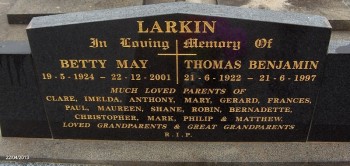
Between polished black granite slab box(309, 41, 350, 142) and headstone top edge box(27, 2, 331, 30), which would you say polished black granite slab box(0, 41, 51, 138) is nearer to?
headstone top edge box(27, 2, 331, 30)

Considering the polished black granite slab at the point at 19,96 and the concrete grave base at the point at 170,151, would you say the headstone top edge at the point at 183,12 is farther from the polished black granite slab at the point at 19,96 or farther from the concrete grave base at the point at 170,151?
the concrete grave base at the point at 170,151

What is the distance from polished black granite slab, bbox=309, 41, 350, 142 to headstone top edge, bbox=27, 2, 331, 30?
377 millimetres

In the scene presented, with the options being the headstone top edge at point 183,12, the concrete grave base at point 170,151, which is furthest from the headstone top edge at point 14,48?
the concrete grave base at point 170,151

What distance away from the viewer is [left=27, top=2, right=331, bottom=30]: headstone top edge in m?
3.76

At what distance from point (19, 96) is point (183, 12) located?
2008 mm

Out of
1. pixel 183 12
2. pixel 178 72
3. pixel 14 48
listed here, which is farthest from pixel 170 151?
pixel 14 48

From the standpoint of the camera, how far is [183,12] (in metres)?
3.70

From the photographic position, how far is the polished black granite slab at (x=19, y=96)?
415 cm

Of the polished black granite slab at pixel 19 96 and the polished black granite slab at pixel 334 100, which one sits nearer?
the polished black granite slab at pixel 334 100

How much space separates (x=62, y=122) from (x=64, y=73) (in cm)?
66

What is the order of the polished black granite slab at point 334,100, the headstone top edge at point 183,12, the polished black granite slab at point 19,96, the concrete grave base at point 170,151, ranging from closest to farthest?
1. the headstone top edge at point 183,12
2. the polished black granite slab at point 334,100
3. the polished black granite slab at point 19,96
4. the concrete grave base at point 170,151

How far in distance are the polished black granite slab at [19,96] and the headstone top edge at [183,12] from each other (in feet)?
1.35

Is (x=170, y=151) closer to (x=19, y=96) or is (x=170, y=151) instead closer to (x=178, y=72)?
(x=178, y=72)

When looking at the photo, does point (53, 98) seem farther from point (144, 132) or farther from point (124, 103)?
point (144, 132)
